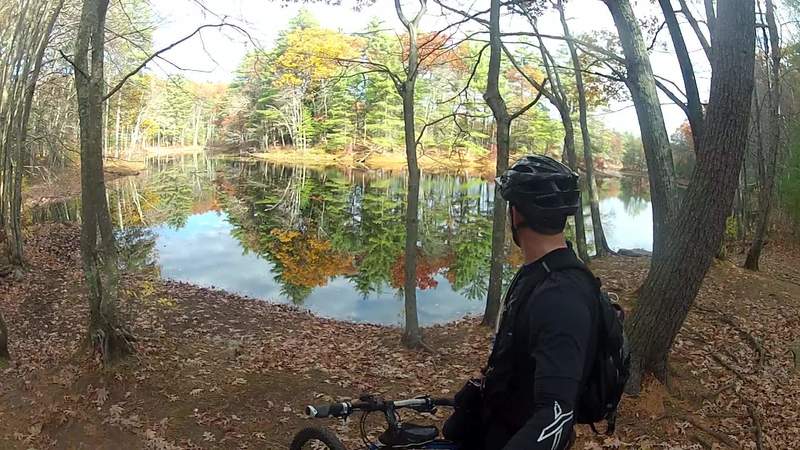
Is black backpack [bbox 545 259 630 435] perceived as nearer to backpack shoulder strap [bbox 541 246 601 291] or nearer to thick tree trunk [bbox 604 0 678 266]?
backpack shoulder strap [bbox 541 246 601 291]

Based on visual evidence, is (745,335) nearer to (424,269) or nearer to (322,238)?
(424,269)

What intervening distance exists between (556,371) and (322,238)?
2044 centimetres

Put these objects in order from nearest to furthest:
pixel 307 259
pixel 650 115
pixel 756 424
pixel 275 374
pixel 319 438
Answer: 1. pixel 319 438
2. pixel 756 424
3. pixel 650 115
4. pixel 275 374
5. pixel 307 259

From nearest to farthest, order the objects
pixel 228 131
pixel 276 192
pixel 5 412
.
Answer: pixel 5 412 < pixel 276 192 < pixel 228 131

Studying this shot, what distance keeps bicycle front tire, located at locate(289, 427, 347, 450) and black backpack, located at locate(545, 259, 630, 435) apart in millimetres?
1890

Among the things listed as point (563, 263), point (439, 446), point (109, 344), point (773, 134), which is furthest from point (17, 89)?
point (773, 134)

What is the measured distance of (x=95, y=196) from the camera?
6949 millimetres

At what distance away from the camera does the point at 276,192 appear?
3544 cm

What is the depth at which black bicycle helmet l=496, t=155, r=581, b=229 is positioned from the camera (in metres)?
1.76

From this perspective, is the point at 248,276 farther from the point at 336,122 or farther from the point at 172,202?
the point at 336,122

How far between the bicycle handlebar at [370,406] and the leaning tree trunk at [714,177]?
3989mm

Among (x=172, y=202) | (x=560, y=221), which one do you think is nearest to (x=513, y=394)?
(x=560, y=221)

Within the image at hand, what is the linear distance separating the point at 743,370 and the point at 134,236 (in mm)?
20786

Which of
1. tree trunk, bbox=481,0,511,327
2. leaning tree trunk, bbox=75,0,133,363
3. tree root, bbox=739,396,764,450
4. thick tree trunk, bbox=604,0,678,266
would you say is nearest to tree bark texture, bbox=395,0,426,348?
tree trunk, bbox=481,0,511,327
